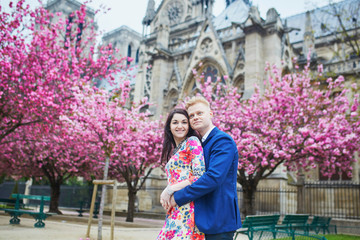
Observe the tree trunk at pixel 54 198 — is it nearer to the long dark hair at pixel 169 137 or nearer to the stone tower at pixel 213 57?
the stone tower at pixel 213 57

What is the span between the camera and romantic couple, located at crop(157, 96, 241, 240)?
2.34 meters

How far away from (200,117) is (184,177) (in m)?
0.52

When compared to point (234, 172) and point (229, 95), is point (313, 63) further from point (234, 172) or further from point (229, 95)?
point (234, 172)

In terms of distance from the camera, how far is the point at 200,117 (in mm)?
2732

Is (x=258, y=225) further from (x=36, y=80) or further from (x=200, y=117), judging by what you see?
(x=36, y=80)

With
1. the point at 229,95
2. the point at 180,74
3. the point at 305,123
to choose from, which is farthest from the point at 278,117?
the point at 180,74

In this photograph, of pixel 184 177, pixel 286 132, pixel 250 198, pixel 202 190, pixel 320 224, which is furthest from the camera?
pixel 250 198

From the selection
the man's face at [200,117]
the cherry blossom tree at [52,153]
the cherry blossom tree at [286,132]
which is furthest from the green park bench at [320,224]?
the man's face at [200,117]

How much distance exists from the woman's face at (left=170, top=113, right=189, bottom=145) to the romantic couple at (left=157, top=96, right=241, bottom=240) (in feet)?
0.33

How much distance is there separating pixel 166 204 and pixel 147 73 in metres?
25.1

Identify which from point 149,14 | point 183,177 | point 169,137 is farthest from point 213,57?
point 149,14

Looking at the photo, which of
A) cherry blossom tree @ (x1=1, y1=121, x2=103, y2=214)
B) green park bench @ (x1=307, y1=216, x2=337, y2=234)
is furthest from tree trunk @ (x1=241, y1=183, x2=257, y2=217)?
cherry blossom tree @ (x1=1, y1=121, x2=103, y2=214)

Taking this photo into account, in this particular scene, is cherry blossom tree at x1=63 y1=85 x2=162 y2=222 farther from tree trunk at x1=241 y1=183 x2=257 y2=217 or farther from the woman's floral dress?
the woman's floral dress

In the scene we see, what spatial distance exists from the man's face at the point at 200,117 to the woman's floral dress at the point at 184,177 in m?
0.18
